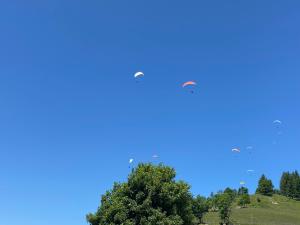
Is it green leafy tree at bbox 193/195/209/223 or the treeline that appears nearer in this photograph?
the treeline

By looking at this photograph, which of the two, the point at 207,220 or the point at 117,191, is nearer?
the point at 117,191

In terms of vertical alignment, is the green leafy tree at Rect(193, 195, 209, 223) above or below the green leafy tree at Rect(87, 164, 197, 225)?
above

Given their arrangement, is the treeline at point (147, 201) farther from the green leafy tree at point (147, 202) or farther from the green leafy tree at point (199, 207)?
the green leafy tree at point (199, 207)

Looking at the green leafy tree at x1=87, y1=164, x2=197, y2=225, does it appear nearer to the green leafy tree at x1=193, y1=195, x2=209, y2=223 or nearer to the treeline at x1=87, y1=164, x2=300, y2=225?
the treeline at x1=87, y1=164, x2=300, y2=225

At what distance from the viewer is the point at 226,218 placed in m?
142

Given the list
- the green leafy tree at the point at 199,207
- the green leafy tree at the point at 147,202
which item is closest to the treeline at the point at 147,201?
the green leafy tree at the point at 147,202

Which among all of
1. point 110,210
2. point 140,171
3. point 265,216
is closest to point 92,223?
point 110,210

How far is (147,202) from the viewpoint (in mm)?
47938

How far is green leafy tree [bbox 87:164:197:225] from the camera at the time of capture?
4784cm

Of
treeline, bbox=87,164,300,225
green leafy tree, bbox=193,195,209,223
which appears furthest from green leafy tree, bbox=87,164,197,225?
green leafy tree, bbox=193,195,209,223

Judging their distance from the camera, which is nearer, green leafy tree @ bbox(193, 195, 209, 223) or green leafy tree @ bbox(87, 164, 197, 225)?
green leafy tree @ bbox(87, 164, 197, 225)

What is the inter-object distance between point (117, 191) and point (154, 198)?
4.49m

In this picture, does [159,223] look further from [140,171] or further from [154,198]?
[140,171]

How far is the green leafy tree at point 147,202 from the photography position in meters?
47.8
